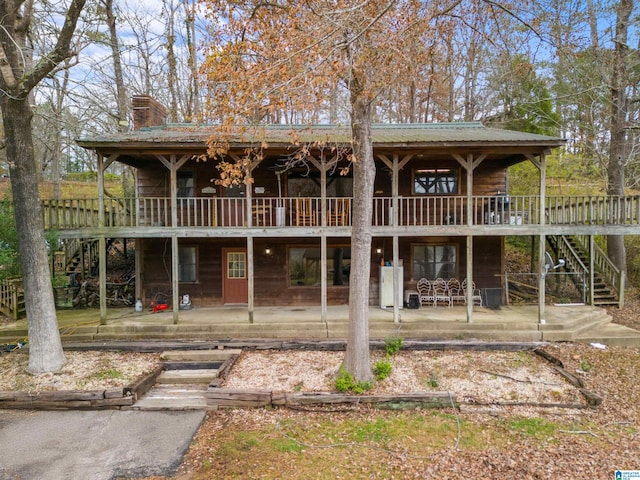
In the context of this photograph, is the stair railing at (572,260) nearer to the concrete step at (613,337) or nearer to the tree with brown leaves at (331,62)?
the concrete step at (613,337)

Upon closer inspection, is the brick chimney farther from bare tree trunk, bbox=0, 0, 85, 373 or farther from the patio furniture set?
the patio furniture set

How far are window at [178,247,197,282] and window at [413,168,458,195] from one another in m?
8.75

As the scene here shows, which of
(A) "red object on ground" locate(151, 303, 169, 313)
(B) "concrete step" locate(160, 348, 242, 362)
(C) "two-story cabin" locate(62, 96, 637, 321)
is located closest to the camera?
(B) "concrete step" locate(160, 348, 242, 362)

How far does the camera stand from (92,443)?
5996 millimetres

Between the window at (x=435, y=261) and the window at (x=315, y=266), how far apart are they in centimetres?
265

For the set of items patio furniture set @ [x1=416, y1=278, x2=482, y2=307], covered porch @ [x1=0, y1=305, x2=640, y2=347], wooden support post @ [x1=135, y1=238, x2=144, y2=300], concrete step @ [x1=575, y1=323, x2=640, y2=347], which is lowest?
concrete step @ [x1=575, y1=323, x2=640, y2=347]

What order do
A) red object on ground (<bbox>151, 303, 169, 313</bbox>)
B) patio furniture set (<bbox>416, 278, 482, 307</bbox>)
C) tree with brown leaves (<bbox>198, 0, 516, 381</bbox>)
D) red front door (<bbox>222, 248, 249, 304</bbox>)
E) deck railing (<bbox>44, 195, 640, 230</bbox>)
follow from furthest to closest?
red front door (<bbox>222, 248, 249, 304</bbox>) < patio furniture set (<bbox>416, 278, 482, 307</bbox>) < red object on ground (<bbox>151, 303, 169, 313</bbox>) < deck railing (<bbox>44, 195, 640, 230</bbox>) < tree with brown leaves (<bbox>198, 0, 516, 381</bbox>)

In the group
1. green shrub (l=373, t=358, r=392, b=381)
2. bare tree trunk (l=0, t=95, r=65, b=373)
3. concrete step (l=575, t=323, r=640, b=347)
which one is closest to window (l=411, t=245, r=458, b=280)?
concrete step (l=575, t=323, r=640, b=347)

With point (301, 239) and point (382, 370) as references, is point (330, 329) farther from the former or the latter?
point (301, 239)

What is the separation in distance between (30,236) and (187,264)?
19.0 ft

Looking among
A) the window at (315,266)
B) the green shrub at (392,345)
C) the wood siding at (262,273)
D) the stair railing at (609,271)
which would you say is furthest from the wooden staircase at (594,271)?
the window at (315,266)

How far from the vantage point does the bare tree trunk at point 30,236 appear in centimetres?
784

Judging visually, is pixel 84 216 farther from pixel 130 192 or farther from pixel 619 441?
pixel 619 441

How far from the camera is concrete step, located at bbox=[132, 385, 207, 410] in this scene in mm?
7145
